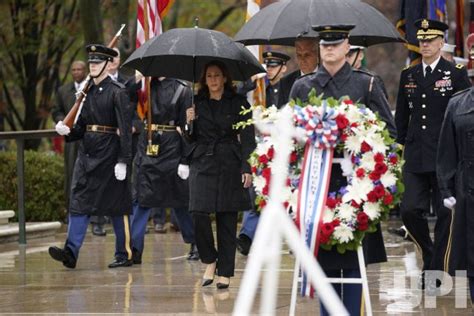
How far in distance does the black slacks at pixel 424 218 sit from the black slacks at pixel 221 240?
58.2 inches

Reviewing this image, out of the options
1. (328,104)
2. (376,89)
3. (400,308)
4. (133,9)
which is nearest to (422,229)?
(400,308)

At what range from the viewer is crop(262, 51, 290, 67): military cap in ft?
46.0

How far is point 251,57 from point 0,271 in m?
3.54

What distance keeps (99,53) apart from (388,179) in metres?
6.06

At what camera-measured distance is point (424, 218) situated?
431 inches

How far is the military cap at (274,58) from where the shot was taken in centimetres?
1402

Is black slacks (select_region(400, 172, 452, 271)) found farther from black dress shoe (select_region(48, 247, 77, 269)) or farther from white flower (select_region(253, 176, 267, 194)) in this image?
black dress shoe (select_region(48, 247, 77, 269))

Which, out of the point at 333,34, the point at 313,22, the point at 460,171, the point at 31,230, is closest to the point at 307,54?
the point at 313,22

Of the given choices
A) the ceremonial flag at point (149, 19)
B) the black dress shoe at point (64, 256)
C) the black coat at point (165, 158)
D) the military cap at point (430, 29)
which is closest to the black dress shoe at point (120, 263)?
the black dress shoe at point (64, 256)

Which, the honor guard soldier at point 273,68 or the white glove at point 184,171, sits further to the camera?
the honor guard soldier at point 273,68

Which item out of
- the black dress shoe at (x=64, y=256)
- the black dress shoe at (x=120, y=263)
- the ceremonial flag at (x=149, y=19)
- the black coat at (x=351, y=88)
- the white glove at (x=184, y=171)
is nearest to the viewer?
the black coat at (x=351, y=88)

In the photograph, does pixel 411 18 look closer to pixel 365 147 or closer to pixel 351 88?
pixel 351 88

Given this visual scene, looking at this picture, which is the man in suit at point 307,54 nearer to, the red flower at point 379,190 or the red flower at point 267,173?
the red flower at point 267,173

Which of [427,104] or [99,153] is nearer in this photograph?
[427,104]
